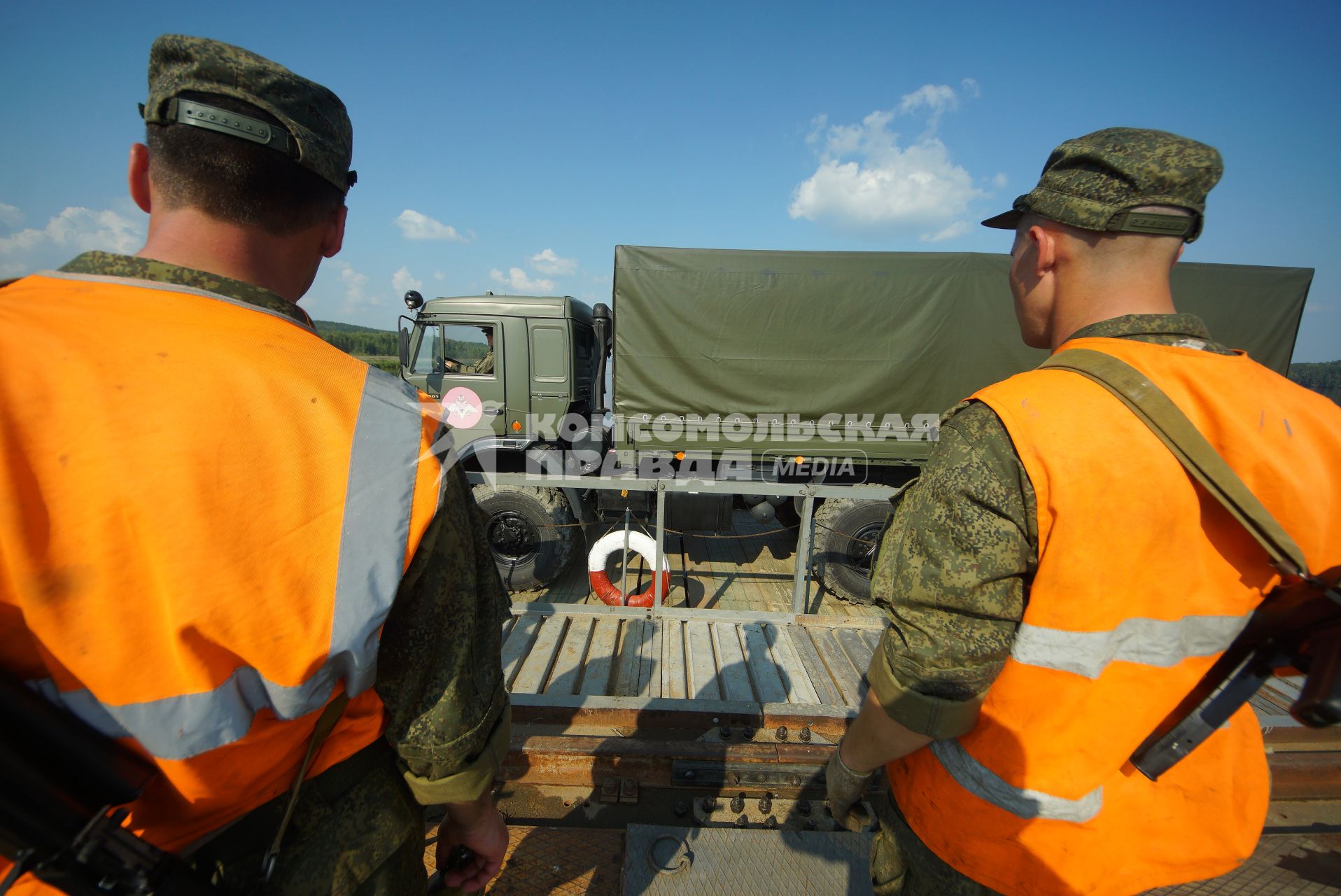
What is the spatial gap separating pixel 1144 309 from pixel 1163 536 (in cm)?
52

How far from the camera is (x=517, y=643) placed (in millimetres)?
3283

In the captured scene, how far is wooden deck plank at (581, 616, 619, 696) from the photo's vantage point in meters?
2.88

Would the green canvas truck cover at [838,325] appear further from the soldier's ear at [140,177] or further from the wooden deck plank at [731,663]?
the soldier's ear at [140,177]

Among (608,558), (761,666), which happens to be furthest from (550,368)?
(761,666)

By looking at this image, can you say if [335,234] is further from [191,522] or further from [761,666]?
[761,666]

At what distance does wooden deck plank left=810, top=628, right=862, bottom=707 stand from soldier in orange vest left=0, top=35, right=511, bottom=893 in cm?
236

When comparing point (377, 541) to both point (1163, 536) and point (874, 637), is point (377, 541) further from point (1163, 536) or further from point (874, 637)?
point (874, 637)

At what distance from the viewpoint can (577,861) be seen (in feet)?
6.88

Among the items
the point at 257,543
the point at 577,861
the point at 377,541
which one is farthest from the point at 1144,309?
the point at 577,861

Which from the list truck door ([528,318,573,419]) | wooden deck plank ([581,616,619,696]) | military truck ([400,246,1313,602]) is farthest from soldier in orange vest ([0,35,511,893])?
truck door ([528,318,573,419])

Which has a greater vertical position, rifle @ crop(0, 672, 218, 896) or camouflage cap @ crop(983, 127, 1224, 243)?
camouflage cap @ crop(983, 127, 1224, 243)

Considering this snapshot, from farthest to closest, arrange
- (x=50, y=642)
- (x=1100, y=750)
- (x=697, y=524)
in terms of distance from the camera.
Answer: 1. (x=697, y=524)
2. (x=1100, y=750)
3. (x=50, y=642)

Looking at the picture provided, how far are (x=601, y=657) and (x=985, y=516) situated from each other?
2.69 m

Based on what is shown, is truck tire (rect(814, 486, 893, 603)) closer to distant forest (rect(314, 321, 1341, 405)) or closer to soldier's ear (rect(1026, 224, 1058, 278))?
distant forest (rect(314, 321, 1341, 405))
